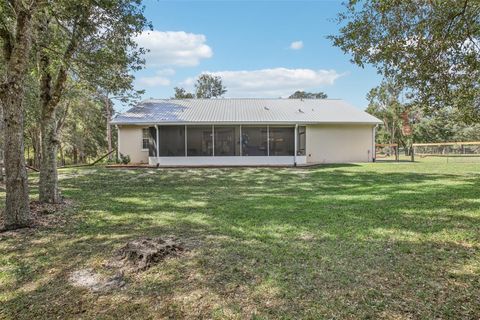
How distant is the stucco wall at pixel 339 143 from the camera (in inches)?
772

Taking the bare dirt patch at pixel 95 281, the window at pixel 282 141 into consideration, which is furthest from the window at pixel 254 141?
the bare dirt patch at pixel 95 281

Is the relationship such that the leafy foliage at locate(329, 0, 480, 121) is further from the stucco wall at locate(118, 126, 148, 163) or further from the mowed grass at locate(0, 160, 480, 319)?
the stucco wall at locate(118, 126, 148, 163)

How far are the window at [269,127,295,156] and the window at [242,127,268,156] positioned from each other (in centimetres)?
38

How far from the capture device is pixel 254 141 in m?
18.2

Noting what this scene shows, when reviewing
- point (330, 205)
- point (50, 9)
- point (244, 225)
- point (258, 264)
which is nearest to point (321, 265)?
point (258, 264)

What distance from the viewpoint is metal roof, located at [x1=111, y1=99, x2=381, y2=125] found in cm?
1797

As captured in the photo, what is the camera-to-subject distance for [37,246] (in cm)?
450

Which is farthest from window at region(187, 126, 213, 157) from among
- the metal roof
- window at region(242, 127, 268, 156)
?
window at region(242, 127, 268, 156)

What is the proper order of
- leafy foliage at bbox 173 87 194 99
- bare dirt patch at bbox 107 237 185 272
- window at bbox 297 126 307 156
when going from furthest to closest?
leafy foliage at bbox 173 87 194 99
window at bbox 297 126 307 156
bare dirt patch at bbox 107 237 185 272

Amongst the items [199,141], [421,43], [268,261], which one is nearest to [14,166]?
[268,261]

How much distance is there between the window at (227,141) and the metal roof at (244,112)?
0.60m

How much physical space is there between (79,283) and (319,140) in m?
17.6

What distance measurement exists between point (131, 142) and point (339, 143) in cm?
1210

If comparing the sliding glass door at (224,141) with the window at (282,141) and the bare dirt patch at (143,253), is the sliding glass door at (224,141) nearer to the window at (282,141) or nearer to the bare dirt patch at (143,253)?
the window at (282,141)
